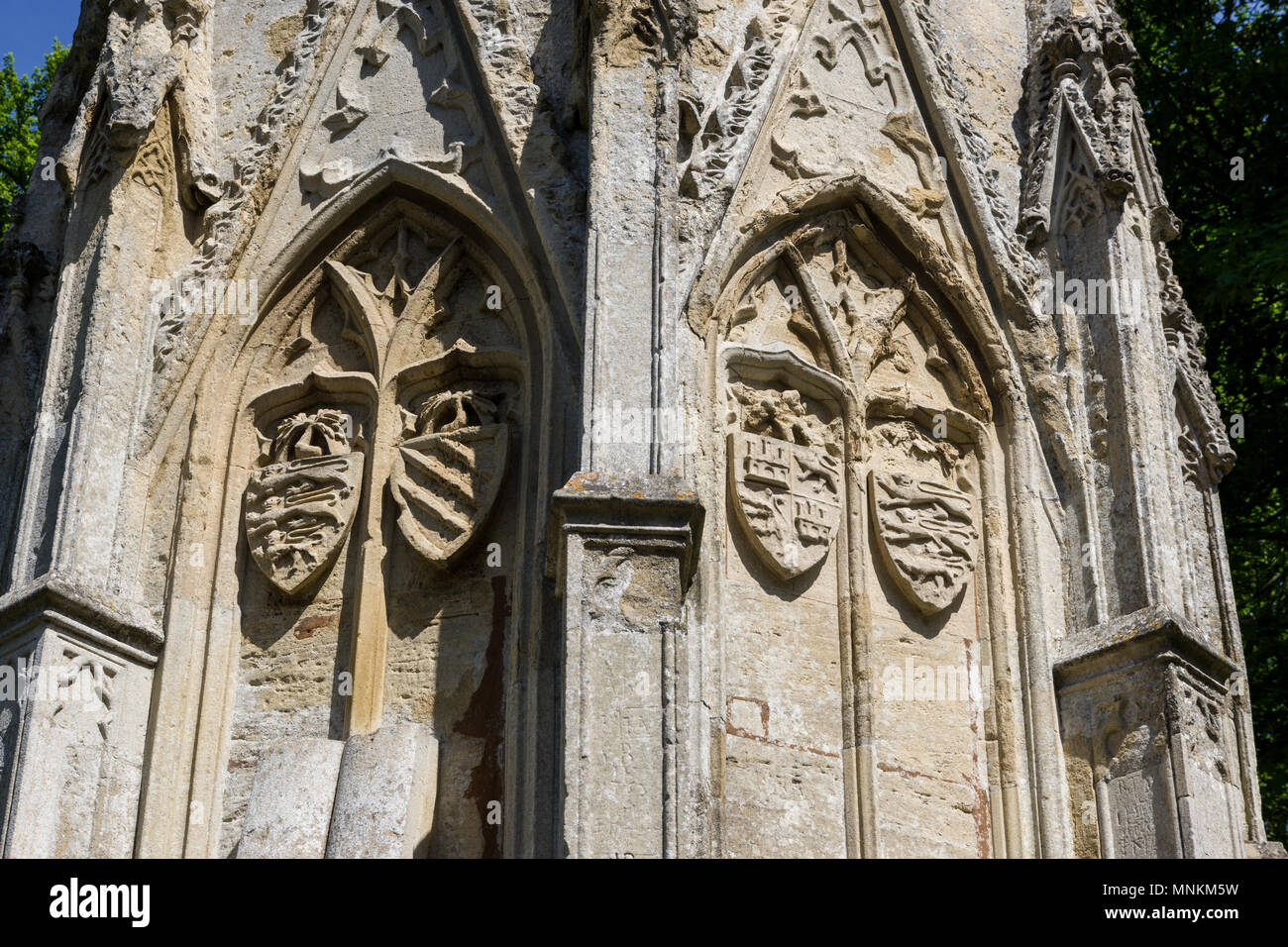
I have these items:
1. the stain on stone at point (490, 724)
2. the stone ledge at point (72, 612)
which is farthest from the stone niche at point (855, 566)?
the stone ledge at point (72, 612)

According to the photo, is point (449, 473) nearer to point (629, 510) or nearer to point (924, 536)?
point (629, 510)

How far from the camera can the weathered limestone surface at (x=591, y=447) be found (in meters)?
Result: 9.17

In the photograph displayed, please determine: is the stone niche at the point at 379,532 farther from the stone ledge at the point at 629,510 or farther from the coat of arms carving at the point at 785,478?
the stone ledge at the point at 629,510

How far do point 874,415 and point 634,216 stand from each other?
1836mm

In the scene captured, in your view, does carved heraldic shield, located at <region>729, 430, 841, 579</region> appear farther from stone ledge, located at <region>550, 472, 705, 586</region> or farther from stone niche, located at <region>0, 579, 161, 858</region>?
stone niche, located at <region>0, 579, 161, 858</region>

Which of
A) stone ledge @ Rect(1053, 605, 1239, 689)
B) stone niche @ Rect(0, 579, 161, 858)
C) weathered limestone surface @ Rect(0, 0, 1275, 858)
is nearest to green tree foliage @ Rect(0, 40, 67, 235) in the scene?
weathered limestone surface @ Rect(0, 0, 1275, 858)

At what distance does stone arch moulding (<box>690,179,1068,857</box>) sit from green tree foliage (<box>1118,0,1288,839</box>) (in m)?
5.34

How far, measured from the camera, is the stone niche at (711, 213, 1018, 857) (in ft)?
30.4

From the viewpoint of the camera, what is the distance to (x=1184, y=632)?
967cm

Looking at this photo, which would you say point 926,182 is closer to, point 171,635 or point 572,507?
point 572,507

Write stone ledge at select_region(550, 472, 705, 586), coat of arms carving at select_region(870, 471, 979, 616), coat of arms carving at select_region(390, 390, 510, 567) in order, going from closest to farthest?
stone ledge at select_region(550, 472, 705, 586), coat of arms carving at select_region(390, 390, 510, 567), coat of arms carving at select_region(870, 471, 979, 616)

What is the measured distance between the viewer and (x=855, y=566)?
981 cm

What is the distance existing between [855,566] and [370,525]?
2.43 meters

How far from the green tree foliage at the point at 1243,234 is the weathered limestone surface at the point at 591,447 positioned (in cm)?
439
